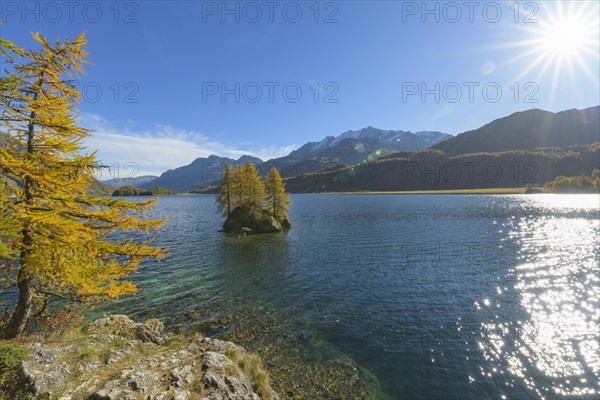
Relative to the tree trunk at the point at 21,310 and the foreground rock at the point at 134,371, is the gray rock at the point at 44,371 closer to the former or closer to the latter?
the foreground rock at the point at 134,371

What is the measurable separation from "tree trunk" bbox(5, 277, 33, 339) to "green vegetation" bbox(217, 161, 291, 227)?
4723cm

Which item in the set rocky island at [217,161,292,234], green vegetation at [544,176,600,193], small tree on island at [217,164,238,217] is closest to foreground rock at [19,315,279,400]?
rocky island at [217,161,292,234]

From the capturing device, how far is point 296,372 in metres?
13.9

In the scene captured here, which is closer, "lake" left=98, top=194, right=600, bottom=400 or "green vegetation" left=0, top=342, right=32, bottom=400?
"green vegetation" left=0, top=342, right=32, bottom=400

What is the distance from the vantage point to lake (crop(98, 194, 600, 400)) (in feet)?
45.2

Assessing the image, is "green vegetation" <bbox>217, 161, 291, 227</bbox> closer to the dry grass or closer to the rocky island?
the rocky island

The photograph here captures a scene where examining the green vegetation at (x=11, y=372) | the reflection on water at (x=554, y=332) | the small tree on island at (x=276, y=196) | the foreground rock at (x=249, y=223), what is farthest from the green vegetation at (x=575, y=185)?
the green vegetation at (x=11, y=372)

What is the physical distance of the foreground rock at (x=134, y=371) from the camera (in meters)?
8.43

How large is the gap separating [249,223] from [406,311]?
42.1 metres

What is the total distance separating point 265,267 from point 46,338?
2280 centimetres

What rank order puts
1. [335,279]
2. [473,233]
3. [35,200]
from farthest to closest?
[473,233], [335,279], [35,200]

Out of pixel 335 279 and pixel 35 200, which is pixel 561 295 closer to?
pixel 335 279

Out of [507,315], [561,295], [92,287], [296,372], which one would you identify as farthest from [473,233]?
[92,287]

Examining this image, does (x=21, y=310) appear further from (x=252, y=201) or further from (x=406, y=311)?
(x=252, y=201)
